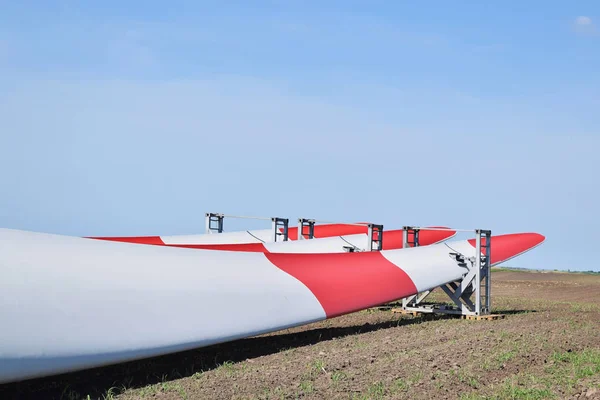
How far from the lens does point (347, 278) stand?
852 centimetres

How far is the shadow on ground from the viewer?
5.72 metres

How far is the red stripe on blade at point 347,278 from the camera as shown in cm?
789

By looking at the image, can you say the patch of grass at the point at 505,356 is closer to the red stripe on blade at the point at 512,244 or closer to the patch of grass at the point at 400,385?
the patch of grass at the point at 400,385

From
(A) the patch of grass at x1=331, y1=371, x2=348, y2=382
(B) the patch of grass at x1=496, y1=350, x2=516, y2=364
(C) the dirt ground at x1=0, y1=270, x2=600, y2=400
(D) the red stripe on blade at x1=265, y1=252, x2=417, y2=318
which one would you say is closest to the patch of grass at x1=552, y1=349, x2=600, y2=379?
(C) the dirt ground at x1=0, y1=270, x2=600, y2=400

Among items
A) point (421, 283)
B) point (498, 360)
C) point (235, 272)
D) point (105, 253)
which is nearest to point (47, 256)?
point (105, 253)

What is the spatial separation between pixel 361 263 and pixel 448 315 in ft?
8.77

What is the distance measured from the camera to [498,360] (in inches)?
248

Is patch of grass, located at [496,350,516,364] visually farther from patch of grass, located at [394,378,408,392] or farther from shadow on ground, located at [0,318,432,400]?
shadow on ground, located at [0,318,432,400]

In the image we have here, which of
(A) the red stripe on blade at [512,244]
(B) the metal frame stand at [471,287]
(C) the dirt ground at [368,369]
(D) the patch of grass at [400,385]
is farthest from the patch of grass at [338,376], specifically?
(A) the red stripe on blade at [512,244]

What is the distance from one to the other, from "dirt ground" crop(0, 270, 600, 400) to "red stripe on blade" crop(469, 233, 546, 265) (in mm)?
3533

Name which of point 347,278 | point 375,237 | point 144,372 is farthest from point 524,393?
point 375,237

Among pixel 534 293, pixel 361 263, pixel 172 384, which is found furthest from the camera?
pixel 534 293

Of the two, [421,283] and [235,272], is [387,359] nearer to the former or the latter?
[235,272]

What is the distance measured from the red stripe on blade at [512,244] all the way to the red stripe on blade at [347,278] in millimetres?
3340
